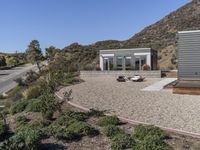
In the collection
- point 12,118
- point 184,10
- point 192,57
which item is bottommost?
point 12,118

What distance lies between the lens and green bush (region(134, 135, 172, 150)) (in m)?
9.05

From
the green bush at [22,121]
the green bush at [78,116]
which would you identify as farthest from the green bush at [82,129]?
the green bush at [22,121]

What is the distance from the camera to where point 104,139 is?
10258 millimetres

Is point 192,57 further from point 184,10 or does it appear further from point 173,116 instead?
point 184,10

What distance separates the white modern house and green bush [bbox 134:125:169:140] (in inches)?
1026

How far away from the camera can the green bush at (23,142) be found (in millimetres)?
8898

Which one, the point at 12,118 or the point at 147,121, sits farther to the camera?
the point at 12,118

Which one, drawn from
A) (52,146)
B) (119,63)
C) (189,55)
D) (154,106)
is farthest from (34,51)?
(52,146)

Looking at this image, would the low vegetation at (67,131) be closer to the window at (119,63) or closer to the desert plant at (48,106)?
the desert plant at (48,106)

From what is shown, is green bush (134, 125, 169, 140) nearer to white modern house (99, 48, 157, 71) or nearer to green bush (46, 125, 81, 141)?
green bush (46, 125, 81, 141)

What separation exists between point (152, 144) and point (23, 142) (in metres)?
3.57

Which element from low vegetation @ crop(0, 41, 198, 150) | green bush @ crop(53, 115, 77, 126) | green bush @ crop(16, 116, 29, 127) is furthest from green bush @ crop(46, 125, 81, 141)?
green bush @ crop(16, 116, 29, 127)

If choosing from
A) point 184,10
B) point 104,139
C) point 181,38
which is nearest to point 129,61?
point 181,38

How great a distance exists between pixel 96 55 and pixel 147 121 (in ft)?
149
